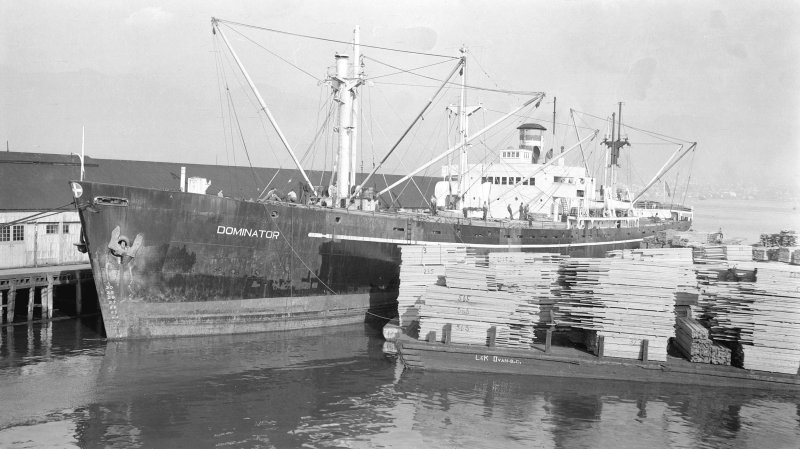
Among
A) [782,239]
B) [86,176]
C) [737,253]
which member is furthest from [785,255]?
[86,176]

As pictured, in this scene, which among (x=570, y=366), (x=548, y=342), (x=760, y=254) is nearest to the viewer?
(x=570, y=366)

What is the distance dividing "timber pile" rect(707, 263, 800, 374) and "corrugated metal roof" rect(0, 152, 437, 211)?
1915 cm

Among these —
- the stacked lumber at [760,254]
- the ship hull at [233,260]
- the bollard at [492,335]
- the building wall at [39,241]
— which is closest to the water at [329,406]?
the bollard at [492,335]

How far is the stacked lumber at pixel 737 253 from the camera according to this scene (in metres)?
27.8

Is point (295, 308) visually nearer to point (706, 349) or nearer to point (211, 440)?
point (211, 440)

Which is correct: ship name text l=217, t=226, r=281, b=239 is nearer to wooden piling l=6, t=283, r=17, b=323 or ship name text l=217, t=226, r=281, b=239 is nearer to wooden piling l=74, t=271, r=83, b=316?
wooden piling l=74, t=271, r=83, b=316

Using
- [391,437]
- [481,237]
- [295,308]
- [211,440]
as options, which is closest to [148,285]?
[295,308]

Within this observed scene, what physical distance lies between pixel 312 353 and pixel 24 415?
10359mm

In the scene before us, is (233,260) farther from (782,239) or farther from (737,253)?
(782,239)

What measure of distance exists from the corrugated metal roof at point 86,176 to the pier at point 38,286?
333 cm

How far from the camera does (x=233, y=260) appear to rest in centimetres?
2783

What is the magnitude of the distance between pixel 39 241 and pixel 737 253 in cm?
3268

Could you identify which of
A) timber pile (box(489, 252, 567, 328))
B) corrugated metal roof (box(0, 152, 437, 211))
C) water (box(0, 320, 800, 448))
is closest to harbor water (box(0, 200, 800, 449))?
water (box(0, 320, 800, 448))

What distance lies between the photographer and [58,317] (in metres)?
31.0
